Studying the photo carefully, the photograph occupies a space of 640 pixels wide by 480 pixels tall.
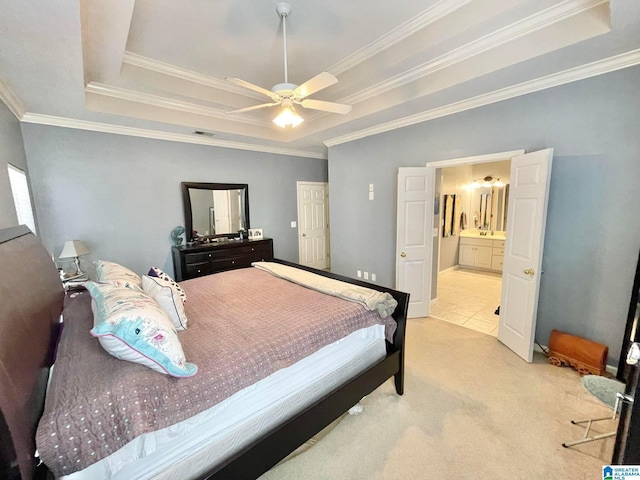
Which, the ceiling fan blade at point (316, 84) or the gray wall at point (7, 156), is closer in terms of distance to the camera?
the ceiling fan blade at point (316, 84)

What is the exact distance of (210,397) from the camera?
1.22 metres

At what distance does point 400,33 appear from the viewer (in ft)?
7.72

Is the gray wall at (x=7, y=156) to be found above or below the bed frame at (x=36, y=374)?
above

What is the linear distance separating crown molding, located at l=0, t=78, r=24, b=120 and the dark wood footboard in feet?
11.5

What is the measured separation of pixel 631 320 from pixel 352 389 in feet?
6.94

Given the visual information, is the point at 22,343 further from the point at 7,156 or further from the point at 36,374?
the point at 7,156

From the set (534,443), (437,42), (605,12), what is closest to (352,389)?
(534,443)

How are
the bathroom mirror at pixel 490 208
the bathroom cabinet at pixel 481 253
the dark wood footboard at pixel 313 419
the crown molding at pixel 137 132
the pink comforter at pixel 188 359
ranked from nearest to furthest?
the pink comforter at pixel 188 359 < the dark wood footboard at pixel 313 419 < the crown molding at pixel 137 132 < the bathroom cabinet at pixel 481 253 < the bathroom mirror at pixel 490 208

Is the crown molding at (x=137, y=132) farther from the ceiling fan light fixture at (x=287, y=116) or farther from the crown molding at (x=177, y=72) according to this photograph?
the ceiling fan light fixture at (x=287, y=116)

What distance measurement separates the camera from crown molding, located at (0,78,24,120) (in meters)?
2.37

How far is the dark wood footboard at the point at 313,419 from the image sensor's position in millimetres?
1307

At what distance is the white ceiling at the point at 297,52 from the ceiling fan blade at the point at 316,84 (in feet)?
1.95

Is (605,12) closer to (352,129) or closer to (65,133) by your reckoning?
(352,129)

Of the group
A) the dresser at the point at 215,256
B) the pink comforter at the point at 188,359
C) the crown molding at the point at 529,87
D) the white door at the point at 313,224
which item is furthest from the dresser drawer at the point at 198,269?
the crown molding at the point at 529,87
